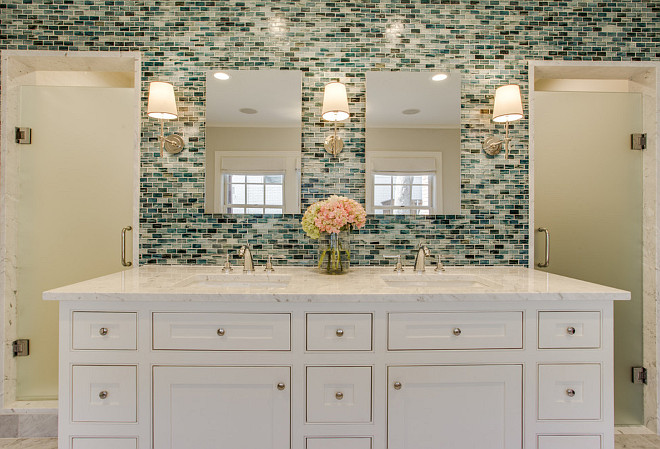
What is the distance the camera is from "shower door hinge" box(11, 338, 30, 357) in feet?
6.45

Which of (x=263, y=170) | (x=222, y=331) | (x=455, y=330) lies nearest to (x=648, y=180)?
(x=455, y=330)

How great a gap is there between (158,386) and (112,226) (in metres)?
1.31

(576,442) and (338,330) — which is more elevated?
(338,330)

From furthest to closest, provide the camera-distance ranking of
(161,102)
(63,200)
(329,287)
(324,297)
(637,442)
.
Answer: (63,200), (637,442), (161,102), (329,287), (324,297)

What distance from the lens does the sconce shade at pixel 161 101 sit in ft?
5.78

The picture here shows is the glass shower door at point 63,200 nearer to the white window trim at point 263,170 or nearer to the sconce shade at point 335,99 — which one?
the white window trim at point 263,170

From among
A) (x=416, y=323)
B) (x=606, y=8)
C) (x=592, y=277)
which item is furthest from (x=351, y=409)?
(x=606, y=8)

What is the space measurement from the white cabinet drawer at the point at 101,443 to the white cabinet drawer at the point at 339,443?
0.68 m

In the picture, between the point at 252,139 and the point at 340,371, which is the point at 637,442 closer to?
the point at 340,371

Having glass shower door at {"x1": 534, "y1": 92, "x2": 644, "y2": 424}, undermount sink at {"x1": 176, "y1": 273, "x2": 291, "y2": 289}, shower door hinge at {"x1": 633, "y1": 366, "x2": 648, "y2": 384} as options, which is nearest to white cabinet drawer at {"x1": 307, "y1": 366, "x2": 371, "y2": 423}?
undermount sink at {"x1": 176, "y1": 273, "x2": 291, "y2": 289}

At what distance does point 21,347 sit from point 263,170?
5.80ft

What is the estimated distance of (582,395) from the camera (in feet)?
4.26

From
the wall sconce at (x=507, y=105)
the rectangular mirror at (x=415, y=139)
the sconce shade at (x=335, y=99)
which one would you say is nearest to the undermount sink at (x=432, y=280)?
the rectangular mirror at (x=415, y=139)

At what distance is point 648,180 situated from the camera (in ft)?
6.62
